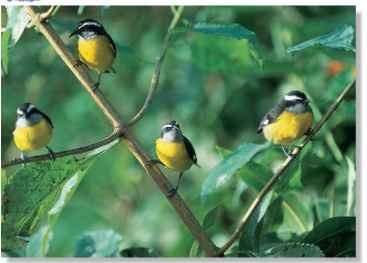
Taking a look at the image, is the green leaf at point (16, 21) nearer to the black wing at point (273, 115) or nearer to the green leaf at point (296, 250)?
the black wing at point (273, 115)

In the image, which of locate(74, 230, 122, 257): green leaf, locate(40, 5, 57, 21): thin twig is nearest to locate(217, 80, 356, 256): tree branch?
locate(74, 230, 122, 257): green leaf

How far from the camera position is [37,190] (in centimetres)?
149

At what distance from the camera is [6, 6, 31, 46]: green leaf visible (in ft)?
5.10

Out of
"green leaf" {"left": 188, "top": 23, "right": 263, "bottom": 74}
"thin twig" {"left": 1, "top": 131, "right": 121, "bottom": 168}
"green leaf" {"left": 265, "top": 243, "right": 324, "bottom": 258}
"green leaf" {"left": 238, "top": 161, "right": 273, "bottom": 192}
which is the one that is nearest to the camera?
"thin twig" {"left": 1, "top": 131, "right": 121, "bottom": 168}

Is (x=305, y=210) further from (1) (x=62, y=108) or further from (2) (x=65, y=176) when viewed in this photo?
(1) (x=62, y=108)

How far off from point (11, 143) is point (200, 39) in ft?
1.20

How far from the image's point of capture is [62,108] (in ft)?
8.26

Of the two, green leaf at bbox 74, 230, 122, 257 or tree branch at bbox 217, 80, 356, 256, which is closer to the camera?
tree branch at bbox 217, 80, 356, 256

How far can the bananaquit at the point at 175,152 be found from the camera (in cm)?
155

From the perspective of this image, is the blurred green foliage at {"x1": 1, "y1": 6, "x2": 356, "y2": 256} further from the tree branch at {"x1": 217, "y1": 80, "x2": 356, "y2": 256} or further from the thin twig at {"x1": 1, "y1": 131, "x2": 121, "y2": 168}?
the thin twig at {"x1": 1, "y1": 131, "x2": 121, "y2": 168}

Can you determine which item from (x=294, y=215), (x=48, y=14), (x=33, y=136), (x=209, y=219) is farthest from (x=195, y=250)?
(x=48, y=14)

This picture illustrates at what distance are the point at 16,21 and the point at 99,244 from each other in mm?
379

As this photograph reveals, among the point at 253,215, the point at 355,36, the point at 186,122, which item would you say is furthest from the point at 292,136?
the point at 186,122

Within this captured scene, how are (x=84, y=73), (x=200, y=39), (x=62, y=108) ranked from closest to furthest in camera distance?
(x=84, y=73) < (x=200, y=39) < (x=62, y=108)
